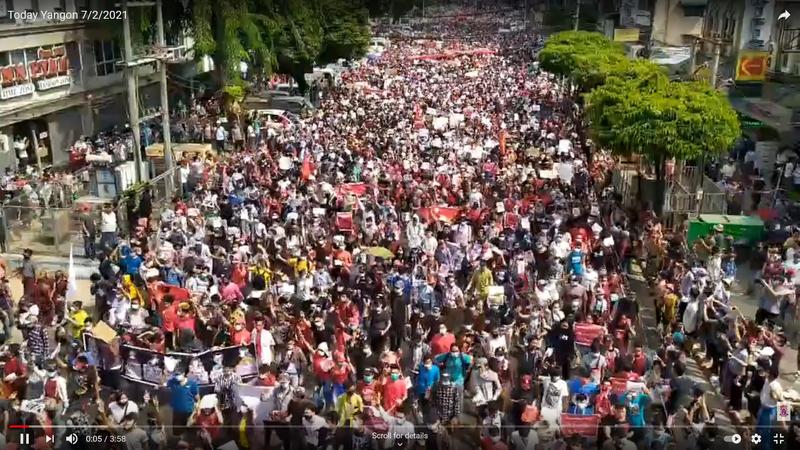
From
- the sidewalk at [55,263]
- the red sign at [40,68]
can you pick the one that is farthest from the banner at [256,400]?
the red sign at [40,68]

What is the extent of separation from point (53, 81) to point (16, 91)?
223 centimetres

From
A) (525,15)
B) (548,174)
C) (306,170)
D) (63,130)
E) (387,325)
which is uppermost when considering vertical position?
(387,325)

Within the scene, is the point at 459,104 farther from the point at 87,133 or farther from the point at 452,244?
the point at 452,244

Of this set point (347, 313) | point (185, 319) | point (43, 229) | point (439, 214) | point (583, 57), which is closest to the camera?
point (185, 319)

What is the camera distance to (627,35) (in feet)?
128

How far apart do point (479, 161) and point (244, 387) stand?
14531mm

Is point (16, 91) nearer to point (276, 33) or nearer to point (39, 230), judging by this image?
point (39, 230)

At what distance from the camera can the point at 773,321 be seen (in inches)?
504

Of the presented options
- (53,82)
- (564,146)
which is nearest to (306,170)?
(564,146)

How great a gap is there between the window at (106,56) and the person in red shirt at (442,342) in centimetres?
2234

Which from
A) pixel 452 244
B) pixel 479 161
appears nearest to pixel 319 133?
pixel 479 161

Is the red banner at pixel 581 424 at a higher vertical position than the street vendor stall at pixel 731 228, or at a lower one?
higher

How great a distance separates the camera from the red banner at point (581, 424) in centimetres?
873

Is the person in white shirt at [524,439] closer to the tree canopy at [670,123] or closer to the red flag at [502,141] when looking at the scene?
the tree canopy at [670,123]
